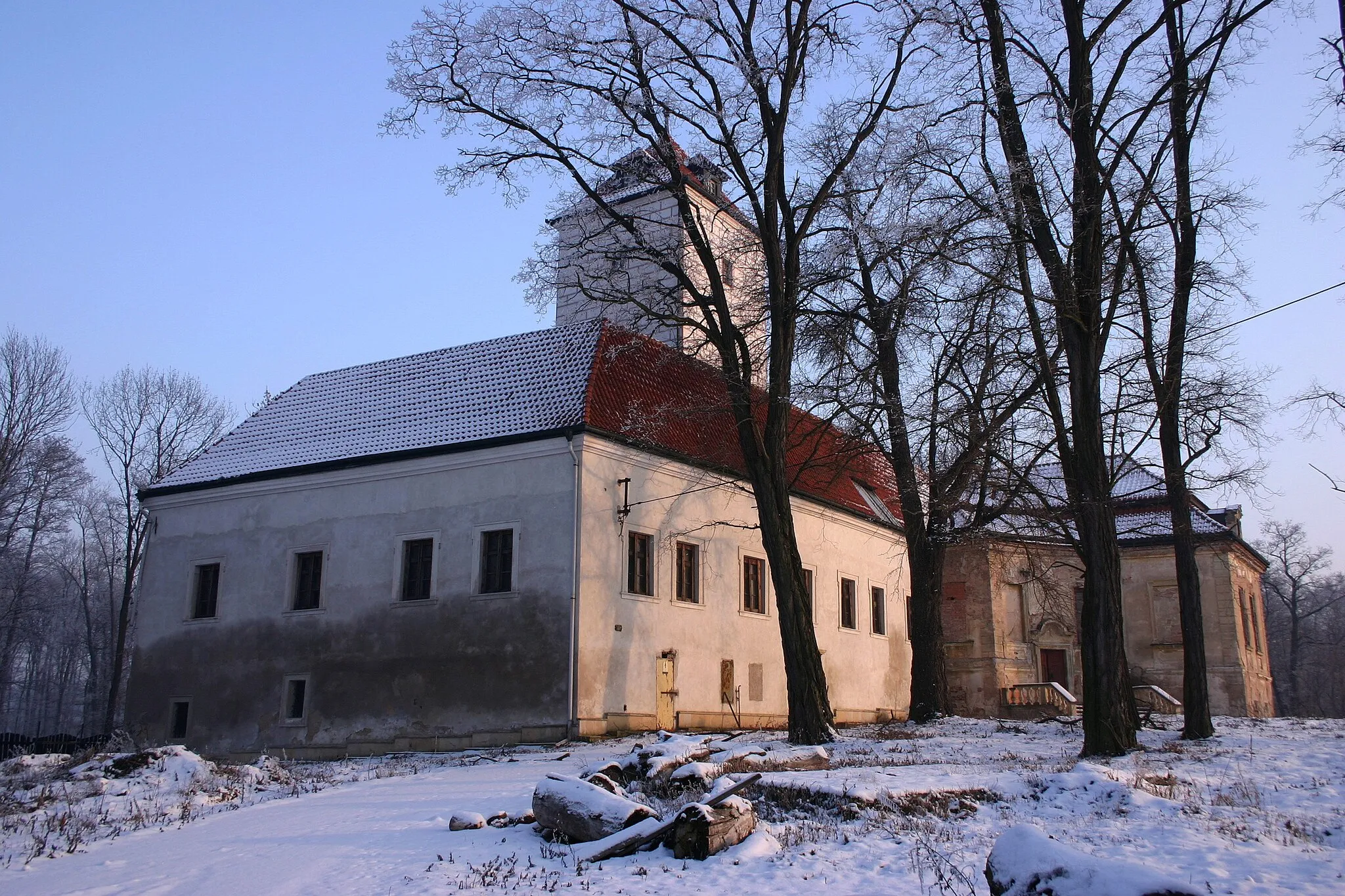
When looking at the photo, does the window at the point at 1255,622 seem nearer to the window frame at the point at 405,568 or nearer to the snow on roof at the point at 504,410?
the snow on roof at the point at 504,410

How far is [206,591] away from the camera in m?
26.6

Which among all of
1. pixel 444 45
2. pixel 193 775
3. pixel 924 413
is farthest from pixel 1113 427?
pixel 193 775

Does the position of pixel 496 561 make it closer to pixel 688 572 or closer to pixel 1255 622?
pixel 688 572

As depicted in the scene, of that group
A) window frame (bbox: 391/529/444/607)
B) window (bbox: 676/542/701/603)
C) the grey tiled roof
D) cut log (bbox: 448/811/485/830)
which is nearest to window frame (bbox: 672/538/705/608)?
window (bbox: 676/542/701/603)

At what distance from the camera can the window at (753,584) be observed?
86.9ft

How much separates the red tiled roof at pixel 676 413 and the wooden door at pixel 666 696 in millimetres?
4762

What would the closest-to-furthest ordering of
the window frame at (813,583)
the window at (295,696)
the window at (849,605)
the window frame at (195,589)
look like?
the window at (295,696) < the window frame at (195,589) < the window frame at (813,583) < the window at (849,605)

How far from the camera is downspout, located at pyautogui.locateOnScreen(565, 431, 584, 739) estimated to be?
20359 millimetres

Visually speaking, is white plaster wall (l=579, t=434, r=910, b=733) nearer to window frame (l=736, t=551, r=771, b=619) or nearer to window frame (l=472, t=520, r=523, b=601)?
window frame (l=736, t=551, r=771, b=619)

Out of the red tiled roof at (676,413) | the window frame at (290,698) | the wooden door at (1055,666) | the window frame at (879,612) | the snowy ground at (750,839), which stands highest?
the red tiled roof at (676,413)

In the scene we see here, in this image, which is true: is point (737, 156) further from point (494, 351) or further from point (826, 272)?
point (494, 351)

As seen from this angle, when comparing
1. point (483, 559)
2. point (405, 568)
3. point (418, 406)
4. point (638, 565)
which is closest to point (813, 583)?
point (638, 565)

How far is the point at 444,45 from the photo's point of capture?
20.1 m

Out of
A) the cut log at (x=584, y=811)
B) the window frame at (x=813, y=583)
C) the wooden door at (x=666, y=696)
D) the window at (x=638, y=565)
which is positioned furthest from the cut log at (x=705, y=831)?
the window frame at (x=813, y=583)
